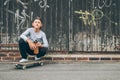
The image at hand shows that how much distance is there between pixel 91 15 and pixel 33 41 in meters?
1.85

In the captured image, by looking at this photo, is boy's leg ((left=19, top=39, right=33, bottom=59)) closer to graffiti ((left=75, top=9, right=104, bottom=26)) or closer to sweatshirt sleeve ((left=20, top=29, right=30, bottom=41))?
sweatshirt sleeve ((left=20, top=29, right=30, bottom=41))

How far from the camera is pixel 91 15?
10.1m

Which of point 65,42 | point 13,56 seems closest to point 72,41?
point 65,42

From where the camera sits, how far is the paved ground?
775 centimetres

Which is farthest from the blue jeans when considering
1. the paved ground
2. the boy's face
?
the boy's face

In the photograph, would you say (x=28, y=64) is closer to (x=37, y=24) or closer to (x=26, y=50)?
(x=26, y=50)

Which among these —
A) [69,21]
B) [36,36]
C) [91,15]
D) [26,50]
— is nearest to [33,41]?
[36,36]

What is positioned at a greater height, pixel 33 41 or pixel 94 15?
pixel 94 15

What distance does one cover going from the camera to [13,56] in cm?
1010

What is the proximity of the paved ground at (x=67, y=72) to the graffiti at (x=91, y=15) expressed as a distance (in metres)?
1.17

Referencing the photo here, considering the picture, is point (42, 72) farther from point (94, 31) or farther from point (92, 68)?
point (94, 31)

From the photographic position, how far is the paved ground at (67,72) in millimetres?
7754

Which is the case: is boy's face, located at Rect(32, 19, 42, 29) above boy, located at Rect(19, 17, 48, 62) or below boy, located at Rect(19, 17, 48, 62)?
above

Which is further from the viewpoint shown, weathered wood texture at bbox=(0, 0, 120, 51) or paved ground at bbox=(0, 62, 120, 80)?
weathered wood texture at bbox=(0, 0, 120, 51)
